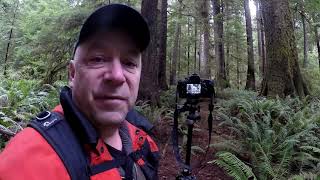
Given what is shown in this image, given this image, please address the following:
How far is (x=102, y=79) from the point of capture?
168 cm

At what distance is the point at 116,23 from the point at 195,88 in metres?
2.71

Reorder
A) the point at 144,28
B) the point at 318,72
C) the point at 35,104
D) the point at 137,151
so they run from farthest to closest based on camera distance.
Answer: the point at 318,72, the point at 35,104, the point at 137,151, the point at 144,28

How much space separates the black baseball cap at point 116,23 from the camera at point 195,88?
248 centimetres

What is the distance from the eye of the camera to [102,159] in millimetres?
1613

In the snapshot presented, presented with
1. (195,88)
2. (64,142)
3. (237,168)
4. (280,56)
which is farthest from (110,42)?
(280,56)

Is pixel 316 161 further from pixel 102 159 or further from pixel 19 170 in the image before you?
pixel 19 170

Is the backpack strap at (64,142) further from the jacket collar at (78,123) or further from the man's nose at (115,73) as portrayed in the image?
the man's nose at (115,73)

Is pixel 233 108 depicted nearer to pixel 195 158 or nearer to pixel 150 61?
pixel 150 61

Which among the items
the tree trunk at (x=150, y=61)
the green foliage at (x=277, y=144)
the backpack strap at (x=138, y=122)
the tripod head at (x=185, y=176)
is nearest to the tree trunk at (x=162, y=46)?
the tree trunk at (x=150, y=61)

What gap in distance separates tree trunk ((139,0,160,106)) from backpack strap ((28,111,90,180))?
8123 mm

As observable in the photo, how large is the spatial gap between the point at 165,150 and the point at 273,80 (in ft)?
15.4

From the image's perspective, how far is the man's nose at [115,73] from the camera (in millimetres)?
1681

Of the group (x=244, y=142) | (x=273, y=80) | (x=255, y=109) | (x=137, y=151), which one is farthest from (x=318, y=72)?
(x=137, y=151)

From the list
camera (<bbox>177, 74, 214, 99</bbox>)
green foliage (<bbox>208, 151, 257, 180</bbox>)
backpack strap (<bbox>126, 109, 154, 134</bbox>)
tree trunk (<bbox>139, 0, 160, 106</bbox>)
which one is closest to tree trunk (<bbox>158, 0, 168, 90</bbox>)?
tree trunk (<bbox>139, 0, 160, 106</bbox>)
